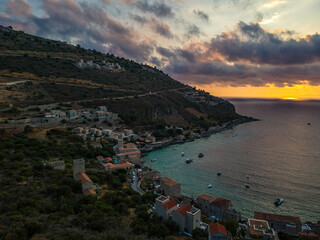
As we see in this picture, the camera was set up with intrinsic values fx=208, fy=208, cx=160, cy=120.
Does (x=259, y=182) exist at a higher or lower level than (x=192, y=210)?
lower

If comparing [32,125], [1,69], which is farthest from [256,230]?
[1,69]

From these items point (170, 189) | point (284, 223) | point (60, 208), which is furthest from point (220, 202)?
point (60, 208)

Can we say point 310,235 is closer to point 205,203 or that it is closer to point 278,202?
point 278,202

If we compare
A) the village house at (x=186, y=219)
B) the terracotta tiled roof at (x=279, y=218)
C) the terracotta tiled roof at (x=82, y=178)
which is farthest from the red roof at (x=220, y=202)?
the terracotta tiled roof at (x=82, y=178)

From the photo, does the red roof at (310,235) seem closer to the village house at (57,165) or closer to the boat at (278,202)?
the boat at (278,202)

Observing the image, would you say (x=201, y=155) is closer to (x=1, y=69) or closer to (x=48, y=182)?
(x=48, y=182)

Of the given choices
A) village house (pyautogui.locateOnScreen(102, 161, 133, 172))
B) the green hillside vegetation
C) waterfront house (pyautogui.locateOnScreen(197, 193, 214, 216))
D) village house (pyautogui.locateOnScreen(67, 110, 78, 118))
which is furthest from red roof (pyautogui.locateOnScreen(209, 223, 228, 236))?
village house (pyautogui.locateOnScreen(67, 110, 78, 118))

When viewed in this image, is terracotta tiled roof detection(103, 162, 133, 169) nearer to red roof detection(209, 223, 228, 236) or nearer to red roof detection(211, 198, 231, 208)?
red roof detection(211, 198, 231, 208)
